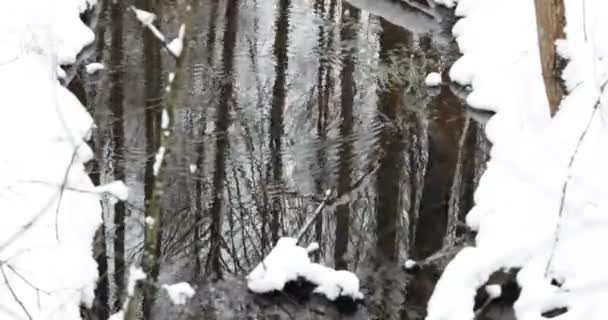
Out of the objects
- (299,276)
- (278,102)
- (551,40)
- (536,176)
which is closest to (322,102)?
(278,102)

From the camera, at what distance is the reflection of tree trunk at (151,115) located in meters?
6.28

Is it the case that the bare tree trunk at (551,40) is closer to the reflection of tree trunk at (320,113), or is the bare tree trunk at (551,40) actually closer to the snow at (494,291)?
the reflection of tree trunk at (320,113)

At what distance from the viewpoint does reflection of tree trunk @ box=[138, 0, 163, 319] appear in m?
6.28

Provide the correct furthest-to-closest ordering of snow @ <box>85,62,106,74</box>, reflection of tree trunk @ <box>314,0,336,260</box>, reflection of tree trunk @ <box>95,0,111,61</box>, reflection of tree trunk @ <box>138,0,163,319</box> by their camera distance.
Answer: reflection of tree trunk @ <box>95,0,111,61</box>
snow @ <box>85,62,106,74</box>
reflection of tree trunk @ <box>314,0,336,260</box>
reflection of tree trunk @ <box>138,0,163,319</box>

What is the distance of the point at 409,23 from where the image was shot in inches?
443

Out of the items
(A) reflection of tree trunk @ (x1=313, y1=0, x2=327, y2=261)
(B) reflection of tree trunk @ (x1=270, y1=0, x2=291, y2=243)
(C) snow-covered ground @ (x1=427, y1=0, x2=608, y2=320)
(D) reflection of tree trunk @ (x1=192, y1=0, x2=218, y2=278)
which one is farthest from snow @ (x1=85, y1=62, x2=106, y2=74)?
(C) snow-covered ground @ (x1=427, y1=0, x2=608, y2=320)

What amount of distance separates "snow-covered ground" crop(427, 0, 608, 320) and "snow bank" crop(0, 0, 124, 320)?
262cm

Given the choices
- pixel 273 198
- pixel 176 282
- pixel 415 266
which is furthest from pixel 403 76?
pixel 176 282

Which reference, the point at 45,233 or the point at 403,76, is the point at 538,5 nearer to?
the point at 403,76

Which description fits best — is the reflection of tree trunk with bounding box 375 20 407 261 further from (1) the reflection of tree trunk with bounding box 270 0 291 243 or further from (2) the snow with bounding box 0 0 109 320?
(2) the snow with bounding box 0 0 109 320

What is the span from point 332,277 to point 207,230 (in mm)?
1346

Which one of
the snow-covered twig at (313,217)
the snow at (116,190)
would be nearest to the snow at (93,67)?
the snow at (116,190)

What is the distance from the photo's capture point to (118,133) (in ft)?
27.7

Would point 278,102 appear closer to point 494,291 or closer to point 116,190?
point 116,190
